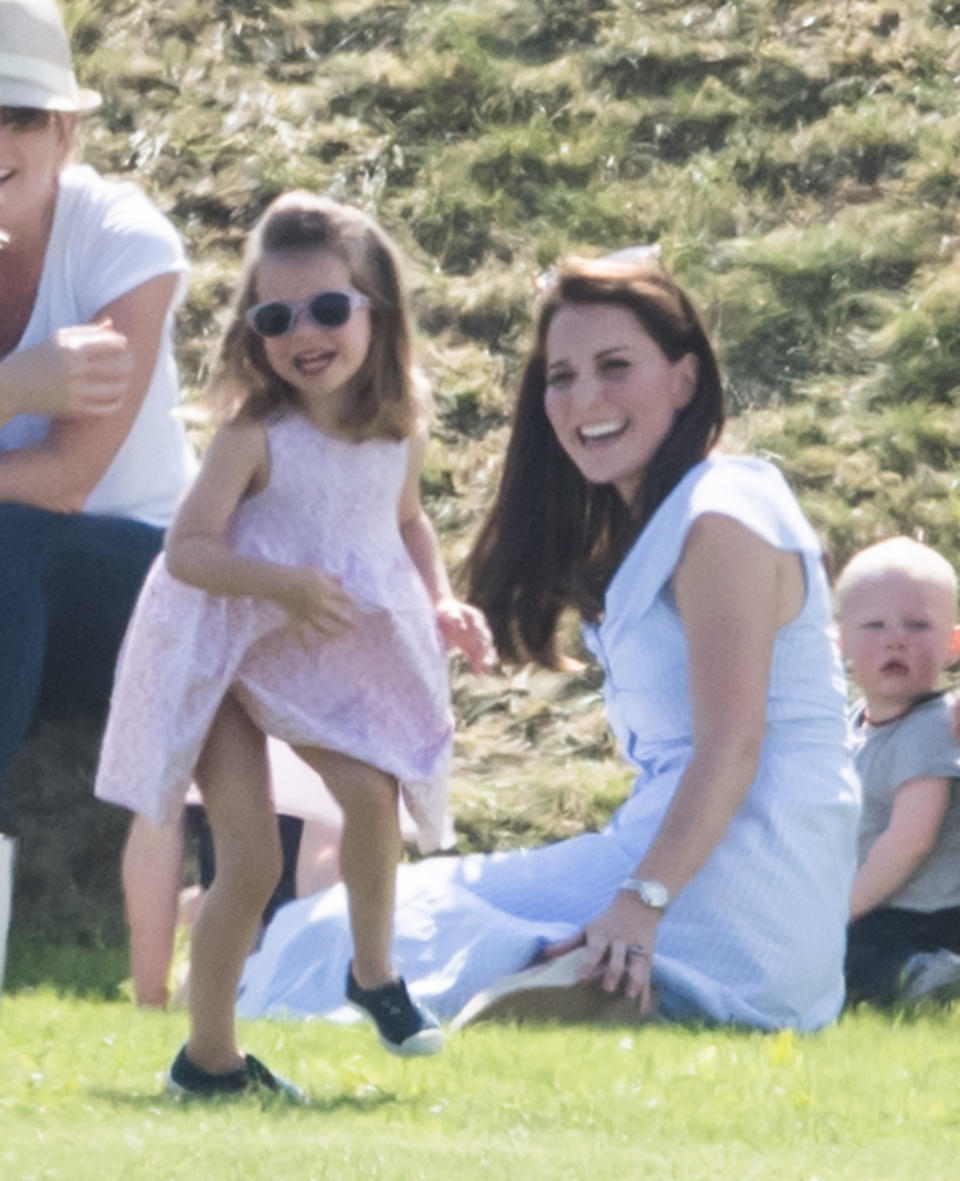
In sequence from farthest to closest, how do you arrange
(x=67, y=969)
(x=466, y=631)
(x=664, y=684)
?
(x=67, y=969)
(x=664, y=684)
(x=466, y=631)

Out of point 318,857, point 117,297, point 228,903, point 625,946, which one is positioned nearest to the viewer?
point 228,903

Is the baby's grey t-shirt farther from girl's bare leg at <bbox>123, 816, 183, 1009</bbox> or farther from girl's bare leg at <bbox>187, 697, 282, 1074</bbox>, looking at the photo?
girl's bare leg at <bbox>187, 697, 282, 1074</bbox>

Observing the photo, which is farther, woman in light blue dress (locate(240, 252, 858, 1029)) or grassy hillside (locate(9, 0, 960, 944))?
grassy hillside (locate(9, 0, 960, 944))

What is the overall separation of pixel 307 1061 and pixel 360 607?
2.35 feet

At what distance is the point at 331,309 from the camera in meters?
3.86

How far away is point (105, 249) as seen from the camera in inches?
220

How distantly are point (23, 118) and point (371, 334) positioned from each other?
5.75 ft

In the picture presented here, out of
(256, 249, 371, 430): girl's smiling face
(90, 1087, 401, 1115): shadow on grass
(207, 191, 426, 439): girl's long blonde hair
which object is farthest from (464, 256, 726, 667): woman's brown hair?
(90, 1087, 401, 1115): shadow on grass

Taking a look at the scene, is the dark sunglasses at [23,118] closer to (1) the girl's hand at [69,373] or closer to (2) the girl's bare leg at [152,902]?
(1) the girl's hand at [69,373]

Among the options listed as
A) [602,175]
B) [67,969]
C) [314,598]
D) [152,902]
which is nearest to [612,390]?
[314,598]

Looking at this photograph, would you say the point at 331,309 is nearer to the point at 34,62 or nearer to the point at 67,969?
the point at 34,62

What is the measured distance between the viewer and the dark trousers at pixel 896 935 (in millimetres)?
5516

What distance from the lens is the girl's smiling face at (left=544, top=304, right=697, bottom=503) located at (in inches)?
197

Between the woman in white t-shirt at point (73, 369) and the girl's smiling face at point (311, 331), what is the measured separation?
129 centimetres
